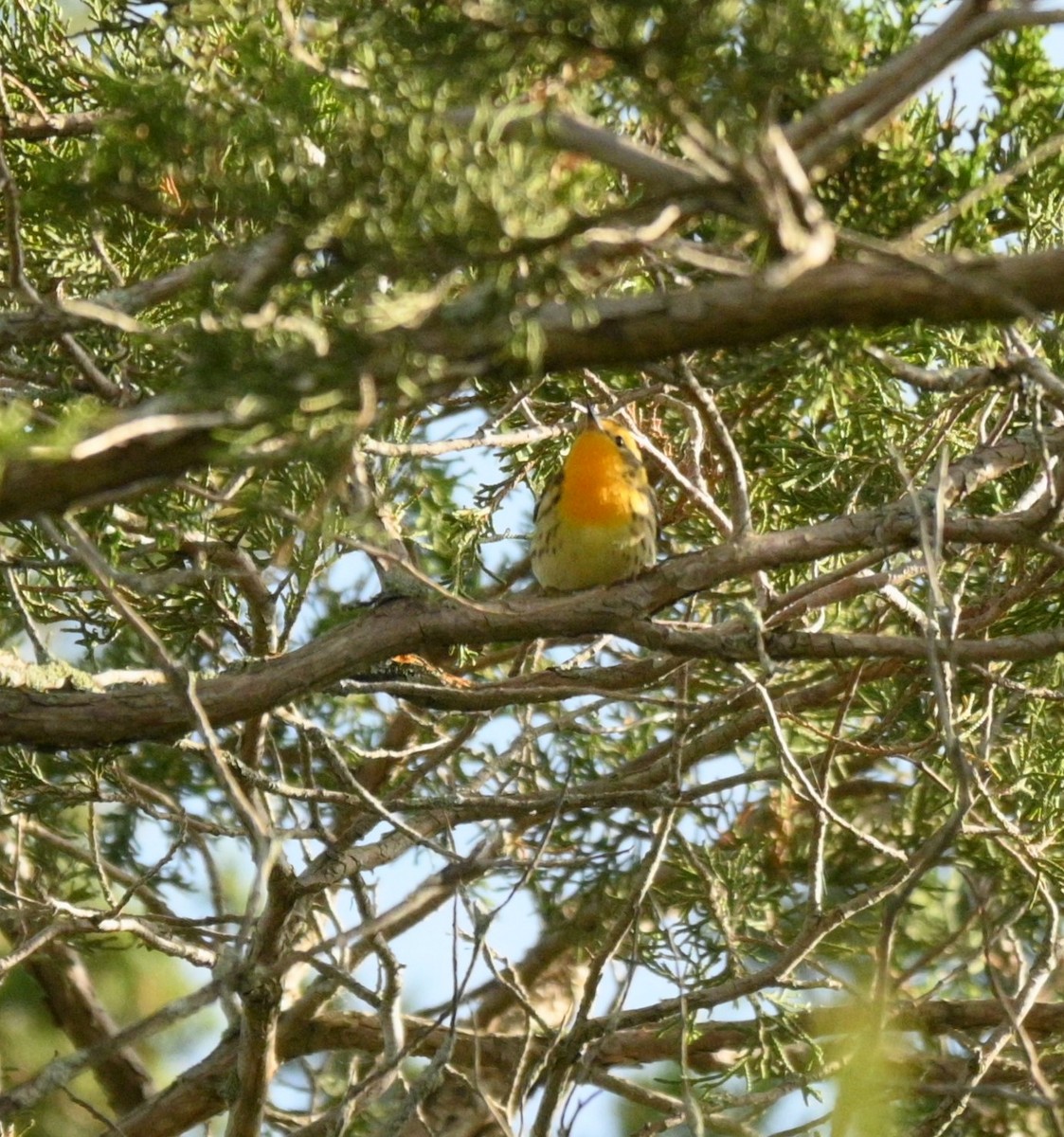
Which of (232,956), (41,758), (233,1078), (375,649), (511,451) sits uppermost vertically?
(511,451)

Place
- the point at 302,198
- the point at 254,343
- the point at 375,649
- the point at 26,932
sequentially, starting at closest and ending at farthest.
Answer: the point at 254,343 → the point at 302,198 → the point at 375,649 → the point at 26,932

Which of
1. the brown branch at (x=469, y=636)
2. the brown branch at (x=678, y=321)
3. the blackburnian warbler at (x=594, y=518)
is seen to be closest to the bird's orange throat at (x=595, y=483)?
the blackburnian warbler at (x=594, y=518)

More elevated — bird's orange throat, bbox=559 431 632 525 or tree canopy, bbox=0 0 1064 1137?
bird's orange throat, bbox=559 431 632 525

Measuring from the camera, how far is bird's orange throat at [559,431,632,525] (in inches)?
209

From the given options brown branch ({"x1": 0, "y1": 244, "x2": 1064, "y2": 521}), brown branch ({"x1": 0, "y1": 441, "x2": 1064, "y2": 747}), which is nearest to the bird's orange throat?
brown branch ({"x1": 0, "y1": 441, "x2": 1064, "y2": 747})

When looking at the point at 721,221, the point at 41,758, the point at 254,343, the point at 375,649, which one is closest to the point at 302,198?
the point at 254,343

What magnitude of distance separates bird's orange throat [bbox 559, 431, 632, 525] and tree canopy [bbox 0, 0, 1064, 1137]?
0.23m

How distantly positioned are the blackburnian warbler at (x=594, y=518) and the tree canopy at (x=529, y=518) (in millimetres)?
222

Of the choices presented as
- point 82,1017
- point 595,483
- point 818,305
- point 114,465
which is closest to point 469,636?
point 114,465

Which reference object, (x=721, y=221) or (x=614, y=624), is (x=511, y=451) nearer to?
(x=614, y=624)

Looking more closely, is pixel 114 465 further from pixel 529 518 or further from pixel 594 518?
pixel 529 518

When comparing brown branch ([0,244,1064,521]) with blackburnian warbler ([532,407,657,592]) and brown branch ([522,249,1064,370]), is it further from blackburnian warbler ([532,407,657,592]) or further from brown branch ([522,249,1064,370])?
blackburnian warbler ([532,407,657,592])

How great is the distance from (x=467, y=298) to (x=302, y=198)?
39 cm

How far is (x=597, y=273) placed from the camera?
279 cm
